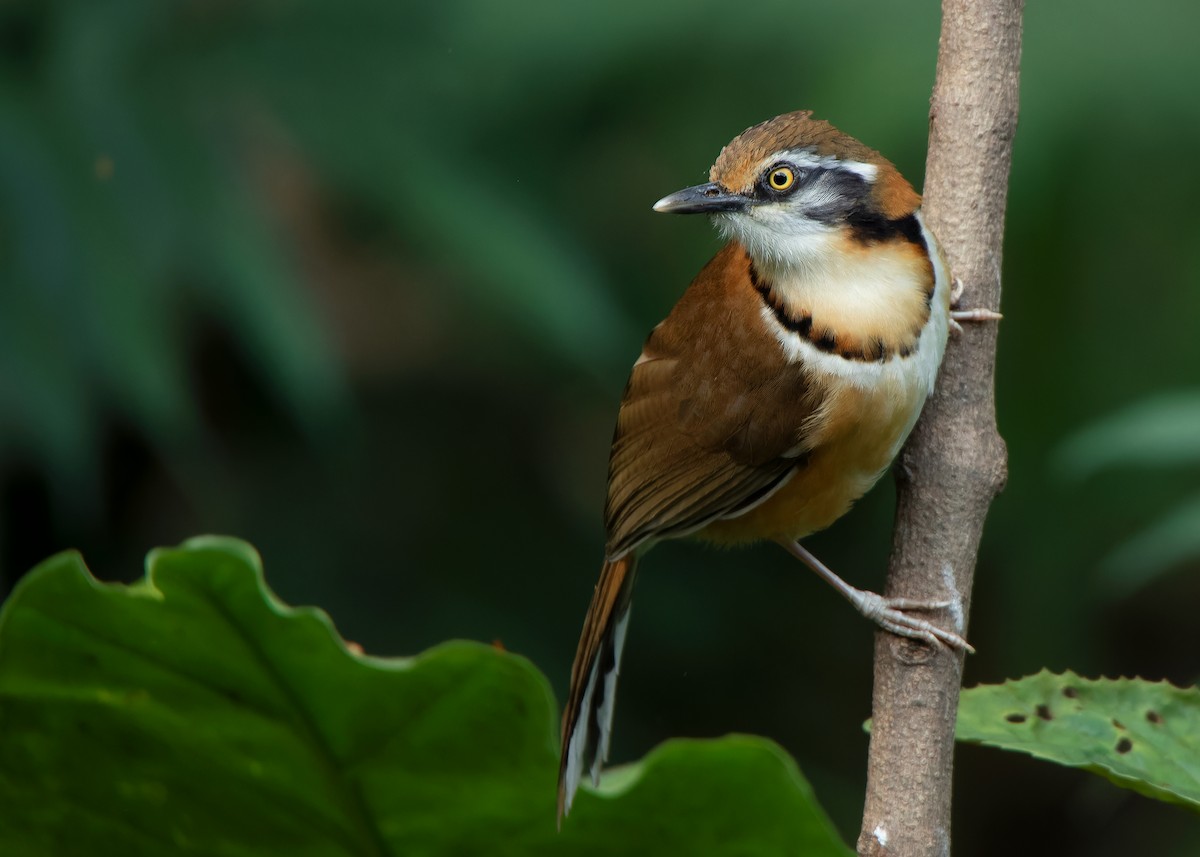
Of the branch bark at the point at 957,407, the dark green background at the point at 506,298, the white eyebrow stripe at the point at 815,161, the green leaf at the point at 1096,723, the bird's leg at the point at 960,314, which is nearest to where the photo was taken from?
the green leaf at the point at 1096,723

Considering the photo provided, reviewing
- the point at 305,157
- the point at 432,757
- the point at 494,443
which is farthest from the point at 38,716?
the point at 494,443

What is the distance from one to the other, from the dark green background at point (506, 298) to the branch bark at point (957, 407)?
142 centimetres

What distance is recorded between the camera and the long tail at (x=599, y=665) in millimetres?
2707

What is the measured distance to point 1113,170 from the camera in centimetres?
364

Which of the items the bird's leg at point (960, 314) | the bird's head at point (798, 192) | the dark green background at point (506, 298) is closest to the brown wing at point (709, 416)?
the bird's head at point (798, 192)

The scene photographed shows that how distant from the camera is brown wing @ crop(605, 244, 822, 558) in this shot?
2703 mm

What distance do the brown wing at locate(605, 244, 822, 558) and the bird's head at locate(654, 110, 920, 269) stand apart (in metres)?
0.15

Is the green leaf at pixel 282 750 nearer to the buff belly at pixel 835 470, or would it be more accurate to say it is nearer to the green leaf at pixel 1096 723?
the green leaf at pixel 1096 723

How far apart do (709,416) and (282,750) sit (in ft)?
4.16

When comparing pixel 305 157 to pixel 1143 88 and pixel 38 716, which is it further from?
pixel 38 716

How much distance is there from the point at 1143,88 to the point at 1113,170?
8.0 inches

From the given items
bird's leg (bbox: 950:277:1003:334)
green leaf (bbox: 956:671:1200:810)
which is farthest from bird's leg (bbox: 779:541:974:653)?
bird's leg (bbox: 950:277:1003:334)

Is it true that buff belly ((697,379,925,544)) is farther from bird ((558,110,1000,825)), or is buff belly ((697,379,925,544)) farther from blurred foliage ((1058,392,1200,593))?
blurred foliage ((1058,392,1200,593))

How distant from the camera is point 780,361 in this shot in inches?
106
